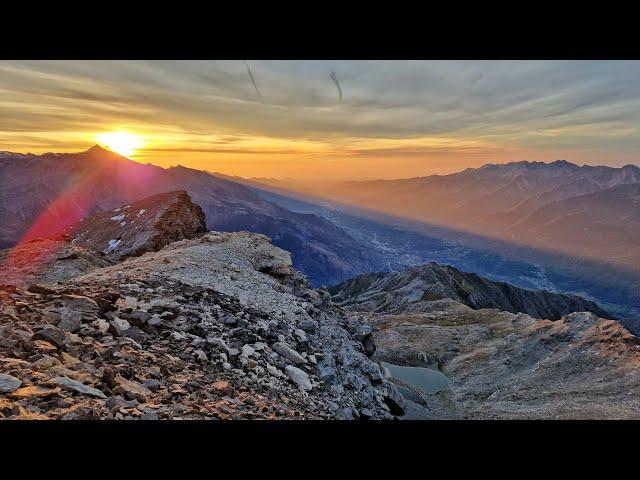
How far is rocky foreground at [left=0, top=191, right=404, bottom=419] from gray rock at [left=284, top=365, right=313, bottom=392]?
4 cm

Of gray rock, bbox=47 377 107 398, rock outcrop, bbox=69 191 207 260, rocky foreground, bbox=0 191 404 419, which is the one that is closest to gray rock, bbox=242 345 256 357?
rocky foreground, bbox=0 191 404 419

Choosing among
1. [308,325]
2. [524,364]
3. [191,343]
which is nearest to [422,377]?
[524,364]

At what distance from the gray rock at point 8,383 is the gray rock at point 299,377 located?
7.90m

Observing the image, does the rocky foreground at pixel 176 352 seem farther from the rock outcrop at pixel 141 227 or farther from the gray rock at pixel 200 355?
the rock outcrop at pixel 141 227

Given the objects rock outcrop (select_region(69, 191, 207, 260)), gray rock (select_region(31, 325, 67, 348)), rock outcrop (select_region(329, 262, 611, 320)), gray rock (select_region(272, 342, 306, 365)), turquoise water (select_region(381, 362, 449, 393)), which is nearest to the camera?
gray rock (select_region(31, 325, 67, 348))

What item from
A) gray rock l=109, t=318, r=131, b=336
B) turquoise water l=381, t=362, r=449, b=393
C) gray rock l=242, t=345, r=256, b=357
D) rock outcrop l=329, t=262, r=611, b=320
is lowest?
rock outcrop l=329, t=262, r=611, b=320

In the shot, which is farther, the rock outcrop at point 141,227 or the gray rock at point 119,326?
the rock outcrop at point 141,227

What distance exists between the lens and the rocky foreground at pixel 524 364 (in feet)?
120

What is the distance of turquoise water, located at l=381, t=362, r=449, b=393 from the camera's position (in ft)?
177

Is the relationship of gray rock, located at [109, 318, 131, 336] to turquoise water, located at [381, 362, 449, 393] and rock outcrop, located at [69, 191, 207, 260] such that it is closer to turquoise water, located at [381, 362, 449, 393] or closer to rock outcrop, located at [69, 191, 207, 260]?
rock outcrop, located at [69, 191, 207, 260]

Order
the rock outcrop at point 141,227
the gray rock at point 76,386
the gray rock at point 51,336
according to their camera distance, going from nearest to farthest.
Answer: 1. the gray rock at point 76,386
2. the gray rock at point 51,336
3. the rock outcrop at point 141,227

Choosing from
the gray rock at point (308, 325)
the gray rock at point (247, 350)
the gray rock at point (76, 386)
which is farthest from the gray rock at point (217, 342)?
the gray rock at point (308, 325)

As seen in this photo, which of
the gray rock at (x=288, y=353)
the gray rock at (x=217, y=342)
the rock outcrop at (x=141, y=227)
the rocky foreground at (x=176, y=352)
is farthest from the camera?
the rock outcrop at (x=141, y=227)
